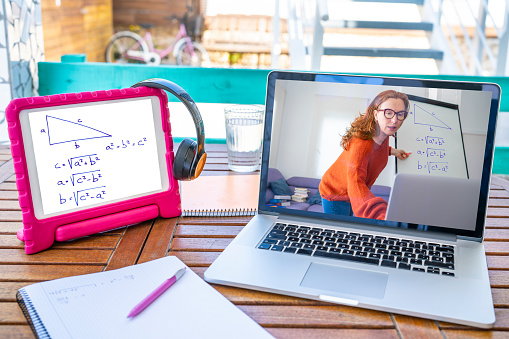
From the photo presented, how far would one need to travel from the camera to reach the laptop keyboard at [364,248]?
0.74 m

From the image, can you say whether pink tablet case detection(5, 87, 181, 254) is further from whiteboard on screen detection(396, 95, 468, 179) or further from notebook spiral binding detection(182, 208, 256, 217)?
whiteboard on screen detection(396, 95, 468, 179)

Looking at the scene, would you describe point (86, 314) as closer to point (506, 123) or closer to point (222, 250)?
point (222, 250)

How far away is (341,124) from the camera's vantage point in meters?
0.85

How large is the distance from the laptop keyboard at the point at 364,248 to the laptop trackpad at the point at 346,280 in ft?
0.11

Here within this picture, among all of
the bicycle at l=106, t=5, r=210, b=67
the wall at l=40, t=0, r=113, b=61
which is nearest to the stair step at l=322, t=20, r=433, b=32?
the wall at l=40, t=0, r=113, b=61

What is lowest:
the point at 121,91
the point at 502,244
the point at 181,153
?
the point at 502,244

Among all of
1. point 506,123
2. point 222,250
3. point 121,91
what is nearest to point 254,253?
point 222,250

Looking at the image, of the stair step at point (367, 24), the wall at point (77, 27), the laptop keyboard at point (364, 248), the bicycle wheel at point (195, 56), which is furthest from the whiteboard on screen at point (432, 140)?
the bicycle wheel at point (195, 56)

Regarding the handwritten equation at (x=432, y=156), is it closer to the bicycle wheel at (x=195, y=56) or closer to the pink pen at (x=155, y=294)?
→ the pink pen at (x=155, y=294)

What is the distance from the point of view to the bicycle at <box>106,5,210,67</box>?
20.2 ft

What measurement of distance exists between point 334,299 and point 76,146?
1.58 ft

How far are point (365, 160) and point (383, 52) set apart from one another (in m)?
2.13

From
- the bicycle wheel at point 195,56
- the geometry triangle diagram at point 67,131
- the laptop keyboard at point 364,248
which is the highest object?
the geometry triangle diagram at point 67,131

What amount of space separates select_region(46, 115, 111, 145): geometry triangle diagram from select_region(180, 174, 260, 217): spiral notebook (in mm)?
222
